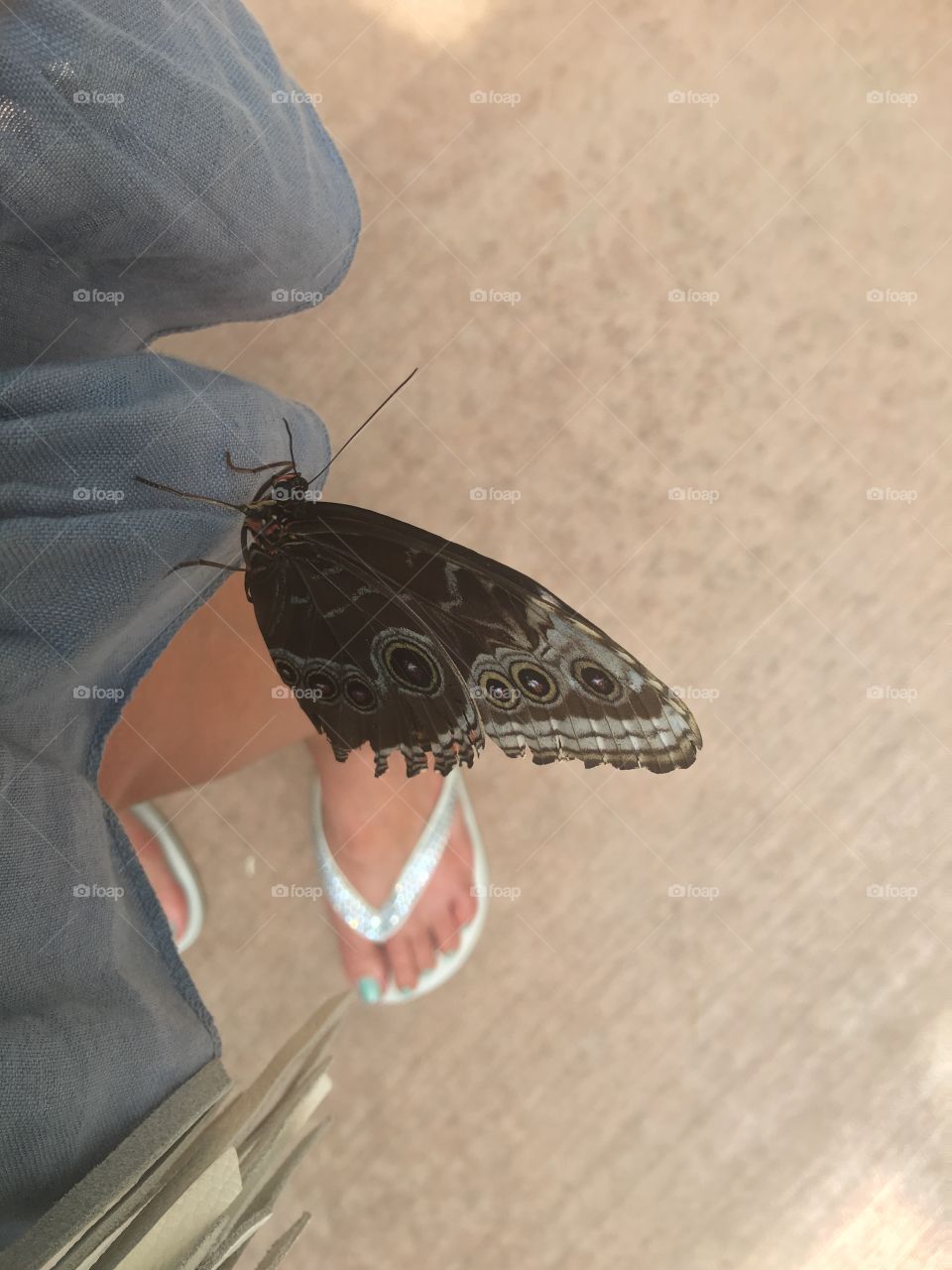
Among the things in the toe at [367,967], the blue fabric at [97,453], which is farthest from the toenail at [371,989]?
the blue fabric at [97,453]

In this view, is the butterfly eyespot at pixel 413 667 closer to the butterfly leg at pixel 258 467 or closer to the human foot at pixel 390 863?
the butterfly leg at pixel 258 467

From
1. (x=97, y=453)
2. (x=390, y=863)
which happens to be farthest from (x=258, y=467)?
(x=390, y=863)

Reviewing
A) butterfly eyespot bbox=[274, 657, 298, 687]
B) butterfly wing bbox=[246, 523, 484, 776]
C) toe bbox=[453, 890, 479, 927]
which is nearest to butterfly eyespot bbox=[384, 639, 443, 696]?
butterfly wing bbox=[246, 523, 484, 776]

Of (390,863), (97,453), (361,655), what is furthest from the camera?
(390,863)

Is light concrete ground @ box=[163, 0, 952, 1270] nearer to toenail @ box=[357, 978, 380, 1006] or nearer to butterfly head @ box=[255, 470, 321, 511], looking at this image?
toenail @ box=[357, 978, 380, 1006]

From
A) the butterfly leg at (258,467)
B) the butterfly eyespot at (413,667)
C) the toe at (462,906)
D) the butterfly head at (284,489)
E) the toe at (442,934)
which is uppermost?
the butterfly leg at (258,467)

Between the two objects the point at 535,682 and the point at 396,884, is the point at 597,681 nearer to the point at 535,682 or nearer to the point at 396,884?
the point at 535,682

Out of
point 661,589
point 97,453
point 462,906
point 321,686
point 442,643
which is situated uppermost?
point 97,453
